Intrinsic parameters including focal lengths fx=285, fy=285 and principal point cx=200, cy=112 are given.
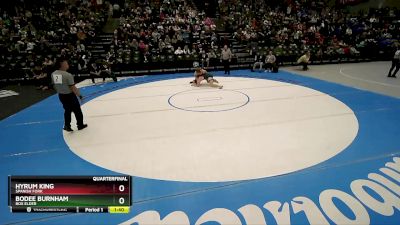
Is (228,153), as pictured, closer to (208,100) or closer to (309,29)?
(208,100)

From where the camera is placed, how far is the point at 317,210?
370 cm

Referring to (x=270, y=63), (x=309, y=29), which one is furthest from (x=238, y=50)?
(x=309, y=29)

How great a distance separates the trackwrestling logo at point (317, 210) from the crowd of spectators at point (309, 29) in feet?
41.0

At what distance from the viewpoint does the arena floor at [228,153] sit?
12.2ft

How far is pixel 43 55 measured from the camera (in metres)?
13.1

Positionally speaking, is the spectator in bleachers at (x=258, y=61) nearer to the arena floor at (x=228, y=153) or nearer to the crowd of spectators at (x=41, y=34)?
the arena floor at (x=228, y=153)

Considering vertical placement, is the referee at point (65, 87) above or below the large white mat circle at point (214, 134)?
above

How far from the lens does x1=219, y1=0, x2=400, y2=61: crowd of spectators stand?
16.6 meters

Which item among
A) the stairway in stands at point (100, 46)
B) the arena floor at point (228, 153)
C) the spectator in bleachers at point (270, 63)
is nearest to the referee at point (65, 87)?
the arena floor at point (228, 153)

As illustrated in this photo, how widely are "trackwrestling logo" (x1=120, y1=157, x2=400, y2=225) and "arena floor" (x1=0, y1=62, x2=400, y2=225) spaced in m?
0.01

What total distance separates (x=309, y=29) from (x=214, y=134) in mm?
15243
